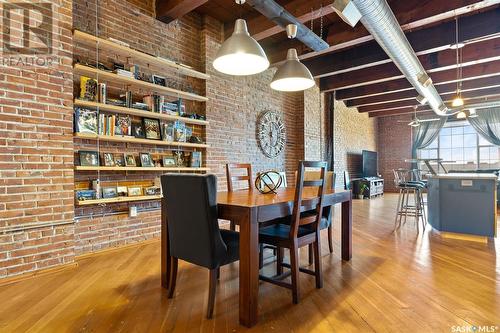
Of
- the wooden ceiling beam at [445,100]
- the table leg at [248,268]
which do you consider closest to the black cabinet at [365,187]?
the wooden ceiling beam at [445,100]

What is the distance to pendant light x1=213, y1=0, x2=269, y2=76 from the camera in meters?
2.11

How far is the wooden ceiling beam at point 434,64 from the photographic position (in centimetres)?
453

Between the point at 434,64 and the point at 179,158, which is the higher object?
the point at 434,64

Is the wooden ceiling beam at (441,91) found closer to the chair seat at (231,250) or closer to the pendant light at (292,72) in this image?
the pendant light at (292,72)

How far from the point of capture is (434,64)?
5.04 m

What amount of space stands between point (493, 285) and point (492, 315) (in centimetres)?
61

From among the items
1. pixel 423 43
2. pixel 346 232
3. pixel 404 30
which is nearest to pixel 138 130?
pixel 346 232

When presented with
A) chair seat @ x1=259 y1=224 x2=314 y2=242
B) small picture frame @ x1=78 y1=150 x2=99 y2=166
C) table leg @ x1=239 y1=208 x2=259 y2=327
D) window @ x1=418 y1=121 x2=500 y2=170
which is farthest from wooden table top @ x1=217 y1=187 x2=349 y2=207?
window @ x1=418 y1=121 x2=500 y2=170

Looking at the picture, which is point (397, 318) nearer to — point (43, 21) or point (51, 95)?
point (51, 95)

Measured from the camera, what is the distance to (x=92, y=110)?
3033 mm

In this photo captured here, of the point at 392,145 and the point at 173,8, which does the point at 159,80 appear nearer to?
the point at 173,8

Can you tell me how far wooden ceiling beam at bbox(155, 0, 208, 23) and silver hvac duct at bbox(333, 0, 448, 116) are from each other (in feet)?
5.46

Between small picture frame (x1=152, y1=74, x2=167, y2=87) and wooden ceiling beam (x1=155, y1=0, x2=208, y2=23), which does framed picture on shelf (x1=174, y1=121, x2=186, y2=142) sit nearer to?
small picture frame (x1=152, y1=74, x2=167, y2=87)

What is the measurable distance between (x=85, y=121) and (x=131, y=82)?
699 millimetres
